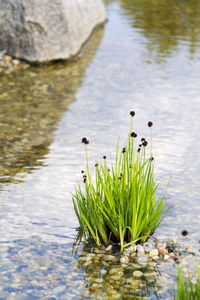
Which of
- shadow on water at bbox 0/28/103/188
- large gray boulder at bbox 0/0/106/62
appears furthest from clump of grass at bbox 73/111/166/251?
large gray boulder at bbox 0/0/106/62

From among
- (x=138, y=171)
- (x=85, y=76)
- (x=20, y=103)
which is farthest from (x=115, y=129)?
(x=138, y=171)

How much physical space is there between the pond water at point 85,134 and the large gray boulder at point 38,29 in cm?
30

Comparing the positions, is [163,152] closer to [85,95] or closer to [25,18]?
[85,95]

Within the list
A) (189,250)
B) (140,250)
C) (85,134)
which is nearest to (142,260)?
(140,250)

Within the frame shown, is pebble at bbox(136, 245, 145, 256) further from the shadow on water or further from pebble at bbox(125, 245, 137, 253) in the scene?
the shadow on water

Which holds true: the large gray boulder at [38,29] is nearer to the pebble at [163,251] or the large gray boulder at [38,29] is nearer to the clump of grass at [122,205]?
the clump of grass at [122,205]

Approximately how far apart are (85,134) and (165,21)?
6.67 meters

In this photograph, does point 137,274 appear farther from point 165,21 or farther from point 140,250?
Result: point 165,21

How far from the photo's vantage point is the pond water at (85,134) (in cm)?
452

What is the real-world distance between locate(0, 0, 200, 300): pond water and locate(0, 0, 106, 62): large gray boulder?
298mm

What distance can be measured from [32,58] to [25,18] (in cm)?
71

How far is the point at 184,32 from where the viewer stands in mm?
12555

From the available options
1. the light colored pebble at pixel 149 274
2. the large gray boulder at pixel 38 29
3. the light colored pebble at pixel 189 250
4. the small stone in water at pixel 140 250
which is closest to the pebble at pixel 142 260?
the small stone in water at pixel 140 250

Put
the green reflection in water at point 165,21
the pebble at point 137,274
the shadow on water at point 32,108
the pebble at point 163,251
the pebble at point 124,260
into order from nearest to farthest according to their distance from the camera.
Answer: the pebble at point 137,274, the pebble at point 124,260, the pebble at point 163,251, the shadow on water at point 32,108, the green reflection in water at point 165,21
